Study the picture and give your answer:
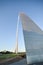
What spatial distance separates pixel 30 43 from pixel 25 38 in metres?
0.24

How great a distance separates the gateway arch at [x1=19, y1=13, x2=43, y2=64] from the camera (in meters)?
4.41

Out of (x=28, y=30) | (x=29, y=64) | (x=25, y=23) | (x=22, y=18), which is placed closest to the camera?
(x=29, y=64)

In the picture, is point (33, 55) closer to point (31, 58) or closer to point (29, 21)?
point (31, 58)

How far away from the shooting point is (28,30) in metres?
5.53

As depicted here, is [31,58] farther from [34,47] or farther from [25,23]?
[25,23]

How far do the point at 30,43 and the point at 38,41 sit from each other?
57 cm

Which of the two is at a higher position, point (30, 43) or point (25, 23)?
point (25, 23)

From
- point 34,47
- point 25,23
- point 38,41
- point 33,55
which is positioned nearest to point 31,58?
point 33,55

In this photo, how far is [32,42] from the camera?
5293mm

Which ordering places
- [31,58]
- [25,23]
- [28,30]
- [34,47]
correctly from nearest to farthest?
1. [31,58]
2. [34,47]
3. [28,30]
4. [25,23]

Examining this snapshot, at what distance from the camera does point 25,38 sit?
516 cm

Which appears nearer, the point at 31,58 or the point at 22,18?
the point at 31,58

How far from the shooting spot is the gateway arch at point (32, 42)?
4.41m

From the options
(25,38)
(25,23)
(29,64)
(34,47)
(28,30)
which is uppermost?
(25,23)
